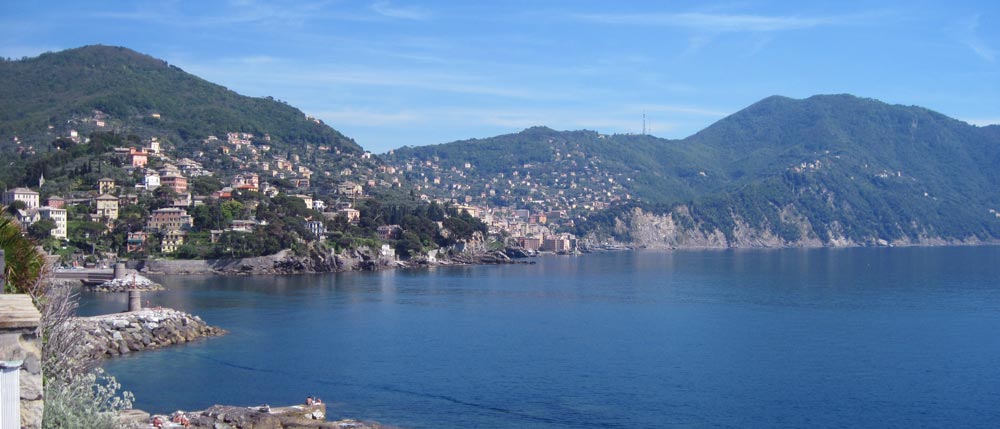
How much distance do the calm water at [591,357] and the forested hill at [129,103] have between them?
63258mm

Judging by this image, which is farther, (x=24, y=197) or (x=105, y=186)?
(x=105, y=186)

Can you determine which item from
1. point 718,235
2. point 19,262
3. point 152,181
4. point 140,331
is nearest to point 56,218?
point 152,181

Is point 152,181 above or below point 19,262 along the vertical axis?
above

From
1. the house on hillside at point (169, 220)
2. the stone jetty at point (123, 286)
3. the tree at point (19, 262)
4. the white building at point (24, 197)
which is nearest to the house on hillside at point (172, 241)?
the house on hillside at point (169, 220)

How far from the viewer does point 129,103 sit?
11250cm

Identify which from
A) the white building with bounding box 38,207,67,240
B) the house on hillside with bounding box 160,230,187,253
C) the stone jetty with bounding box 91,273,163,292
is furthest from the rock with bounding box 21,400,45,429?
the white building with bounding box 38,207,67,240

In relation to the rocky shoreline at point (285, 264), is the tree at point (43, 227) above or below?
above

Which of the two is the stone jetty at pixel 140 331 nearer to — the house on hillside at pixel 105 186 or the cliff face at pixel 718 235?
the house on hillside at pixel 105 186

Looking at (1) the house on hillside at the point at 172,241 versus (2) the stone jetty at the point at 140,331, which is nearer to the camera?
(2) the stone jetty at the point at 140,331

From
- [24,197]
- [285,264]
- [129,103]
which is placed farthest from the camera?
[129,103]

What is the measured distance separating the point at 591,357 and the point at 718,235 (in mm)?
129705

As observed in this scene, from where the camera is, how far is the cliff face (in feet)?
474

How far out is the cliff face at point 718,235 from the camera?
14450 centimetres

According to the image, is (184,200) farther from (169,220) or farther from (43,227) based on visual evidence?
(43,227)
